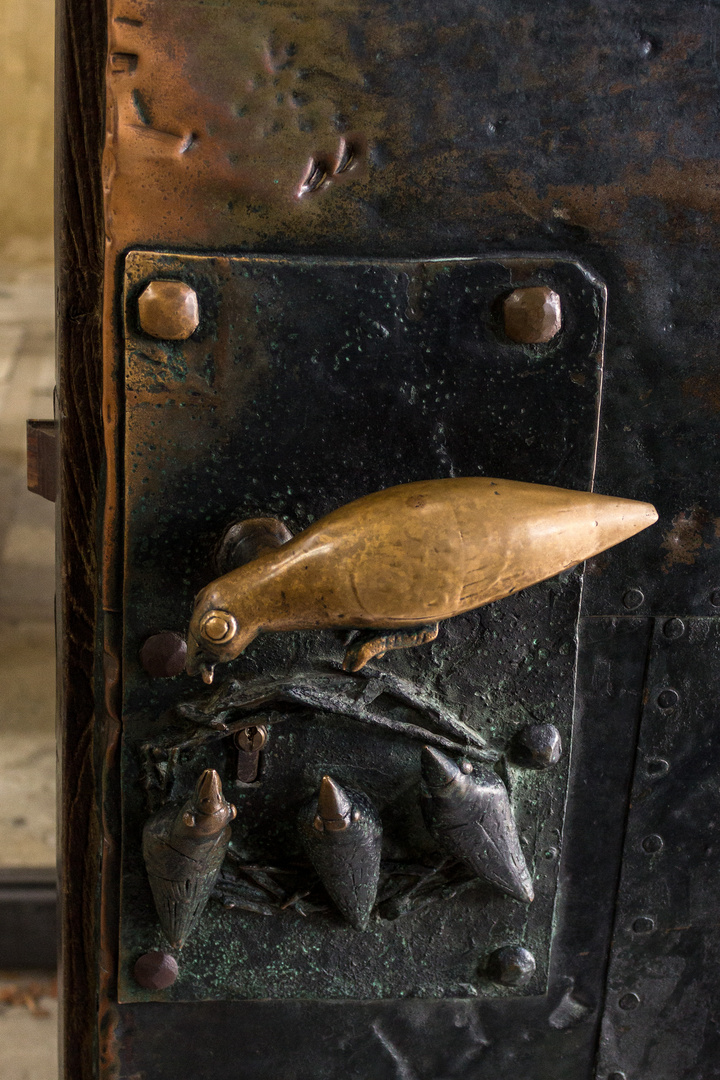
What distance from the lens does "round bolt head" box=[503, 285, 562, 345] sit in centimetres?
57

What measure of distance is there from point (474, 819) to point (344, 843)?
7 centimetres

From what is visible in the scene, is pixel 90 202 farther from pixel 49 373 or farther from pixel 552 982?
pixel 49 373

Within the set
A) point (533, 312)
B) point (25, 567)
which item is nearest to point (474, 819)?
point (533, 312)

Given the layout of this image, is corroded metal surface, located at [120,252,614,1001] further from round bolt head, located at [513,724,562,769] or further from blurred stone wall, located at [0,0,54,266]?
blurred stone wall, located at [0,0,54,266]

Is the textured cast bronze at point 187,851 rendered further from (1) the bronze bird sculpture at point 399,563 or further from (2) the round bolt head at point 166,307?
(2) the round bolt head at point 166,307

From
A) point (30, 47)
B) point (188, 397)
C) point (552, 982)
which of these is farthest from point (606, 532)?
point (30, 47)

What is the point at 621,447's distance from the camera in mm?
608

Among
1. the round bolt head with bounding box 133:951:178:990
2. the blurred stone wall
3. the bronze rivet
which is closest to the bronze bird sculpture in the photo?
the bronze rivet

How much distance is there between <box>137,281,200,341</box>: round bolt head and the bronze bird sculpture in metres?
0.14

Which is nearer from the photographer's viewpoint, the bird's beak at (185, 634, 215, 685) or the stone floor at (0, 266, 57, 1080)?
the bird's beak at (185, 634, 215, 685)

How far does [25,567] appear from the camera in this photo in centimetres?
206

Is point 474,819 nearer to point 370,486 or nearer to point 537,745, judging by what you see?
point 537,745

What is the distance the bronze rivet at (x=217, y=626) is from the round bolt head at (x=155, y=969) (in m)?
0.25

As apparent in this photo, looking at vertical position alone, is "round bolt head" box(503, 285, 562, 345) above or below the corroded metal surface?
above
